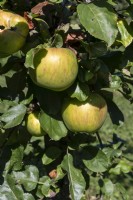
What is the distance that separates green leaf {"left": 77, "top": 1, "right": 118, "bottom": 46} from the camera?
3.51ft

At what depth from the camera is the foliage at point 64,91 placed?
1169mm

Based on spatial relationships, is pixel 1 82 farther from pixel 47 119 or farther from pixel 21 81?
pixel 47 119

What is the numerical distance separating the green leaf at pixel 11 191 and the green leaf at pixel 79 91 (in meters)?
0.38

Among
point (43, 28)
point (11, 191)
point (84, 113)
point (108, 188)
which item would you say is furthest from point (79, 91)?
point (108, 188)

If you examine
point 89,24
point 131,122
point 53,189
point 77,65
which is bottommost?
point 131,122

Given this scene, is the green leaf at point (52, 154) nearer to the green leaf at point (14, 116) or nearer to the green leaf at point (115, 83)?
the green leaf at point (14, 116)

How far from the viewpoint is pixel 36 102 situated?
150cm

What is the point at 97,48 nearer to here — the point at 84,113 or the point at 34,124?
the point at 84,113

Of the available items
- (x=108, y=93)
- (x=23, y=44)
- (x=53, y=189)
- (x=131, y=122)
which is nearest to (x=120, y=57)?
(x=108, y=93)

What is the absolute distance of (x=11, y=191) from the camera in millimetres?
1416

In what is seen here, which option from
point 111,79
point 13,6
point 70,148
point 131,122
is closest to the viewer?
point 111,79

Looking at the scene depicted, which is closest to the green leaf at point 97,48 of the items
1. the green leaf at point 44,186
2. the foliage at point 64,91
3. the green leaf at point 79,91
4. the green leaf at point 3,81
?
the foliage at point 64,91

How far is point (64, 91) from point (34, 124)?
168 millimetres

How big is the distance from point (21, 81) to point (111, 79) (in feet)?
1.05
